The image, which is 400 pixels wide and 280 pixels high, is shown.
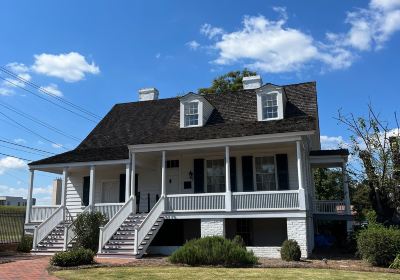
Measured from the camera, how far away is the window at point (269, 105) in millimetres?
20328

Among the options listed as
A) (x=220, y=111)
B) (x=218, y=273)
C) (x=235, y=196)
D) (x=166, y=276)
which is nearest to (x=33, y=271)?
(x=166, y=276)

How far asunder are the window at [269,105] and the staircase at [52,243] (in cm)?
1069

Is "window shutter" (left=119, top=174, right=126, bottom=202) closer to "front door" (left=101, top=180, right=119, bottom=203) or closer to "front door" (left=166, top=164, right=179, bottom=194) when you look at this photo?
"front door" (left=101, top=180, right=119, bottom=203)

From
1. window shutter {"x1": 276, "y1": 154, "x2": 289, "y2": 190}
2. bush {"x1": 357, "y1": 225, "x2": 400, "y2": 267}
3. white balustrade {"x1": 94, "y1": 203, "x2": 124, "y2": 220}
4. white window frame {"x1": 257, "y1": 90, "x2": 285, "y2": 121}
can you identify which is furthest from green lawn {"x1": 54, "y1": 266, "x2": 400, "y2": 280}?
white window frame {"x1": 257, "y1": 90, "x2": 285, "y2": 121}

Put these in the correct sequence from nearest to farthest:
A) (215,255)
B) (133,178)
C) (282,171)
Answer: (215,255), (282,171), (133,178)

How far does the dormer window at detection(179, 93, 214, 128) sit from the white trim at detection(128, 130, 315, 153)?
2628 mm

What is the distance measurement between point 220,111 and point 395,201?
30.8 ft

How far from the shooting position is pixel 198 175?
2033 centimetres

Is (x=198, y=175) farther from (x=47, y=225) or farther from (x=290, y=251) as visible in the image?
(x=47, y=225)

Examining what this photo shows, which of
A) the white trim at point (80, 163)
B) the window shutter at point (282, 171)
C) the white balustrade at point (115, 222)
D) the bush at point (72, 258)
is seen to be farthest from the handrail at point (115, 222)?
the window shutter at point (282, 171)

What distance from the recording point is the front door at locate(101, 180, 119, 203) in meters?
22.6

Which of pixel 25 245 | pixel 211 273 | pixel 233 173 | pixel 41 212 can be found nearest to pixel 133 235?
pixel 233 173

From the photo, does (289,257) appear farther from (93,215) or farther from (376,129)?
(93,215)

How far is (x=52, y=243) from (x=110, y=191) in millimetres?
4688
